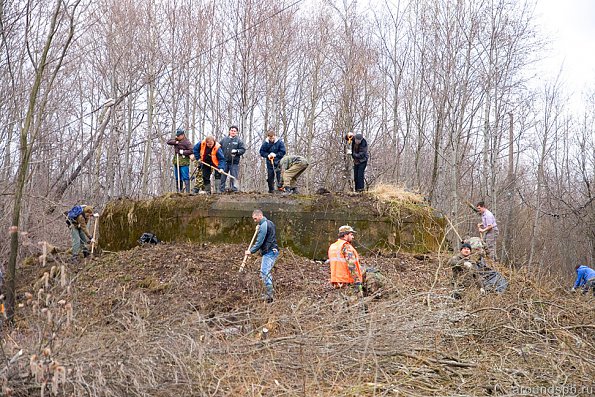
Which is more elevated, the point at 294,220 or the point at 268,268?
the point at 294,220

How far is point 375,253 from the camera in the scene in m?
12.7

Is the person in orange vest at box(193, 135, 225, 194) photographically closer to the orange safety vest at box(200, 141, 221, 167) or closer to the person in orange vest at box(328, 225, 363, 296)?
the orange safety vest at box(200, 141, 221, 167)

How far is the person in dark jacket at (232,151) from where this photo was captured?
13531 millimetres

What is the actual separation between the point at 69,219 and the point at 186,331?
26.8 feet

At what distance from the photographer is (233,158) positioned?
1377 centimetres

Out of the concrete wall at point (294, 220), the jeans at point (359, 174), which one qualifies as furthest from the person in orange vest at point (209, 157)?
the jeans at point (359, 174)

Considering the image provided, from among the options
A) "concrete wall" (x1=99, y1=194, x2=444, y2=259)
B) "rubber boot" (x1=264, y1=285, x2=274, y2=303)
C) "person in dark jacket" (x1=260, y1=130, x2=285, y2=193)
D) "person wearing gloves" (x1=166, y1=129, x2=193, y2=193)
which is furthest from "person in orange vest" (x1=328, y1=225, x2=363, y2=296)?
"person wearing gloves" (x1=166, y1=129, x2=193, y2=193)

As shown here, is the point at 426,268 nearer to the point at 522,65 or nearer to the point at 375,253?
the point at 375,253

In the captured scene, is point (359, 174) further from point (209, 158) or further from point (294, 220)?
point (209, 158)

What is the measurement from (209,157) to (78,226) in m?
3.24

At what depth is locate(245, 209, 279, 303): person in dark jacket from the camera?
984 centimetres

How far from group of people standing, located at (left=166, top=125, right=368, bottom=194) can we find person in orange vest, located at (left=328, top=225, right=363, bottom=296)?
4.85 meters

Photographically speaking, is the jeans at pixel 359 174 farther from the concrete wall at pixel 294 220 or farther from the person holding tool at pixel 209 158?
the person holding tool at pixel 209 158

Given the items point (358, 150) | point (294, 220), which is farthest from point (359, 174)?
point (294, 220)
